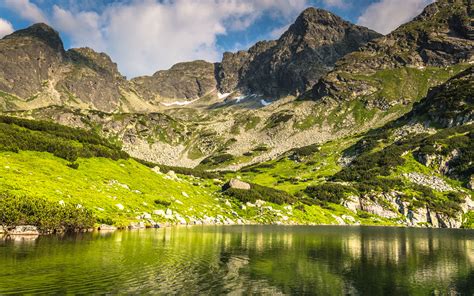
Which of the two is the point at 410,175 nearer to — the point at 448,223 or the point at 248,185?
the point at 448,223

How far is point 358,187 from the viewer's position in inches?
7096

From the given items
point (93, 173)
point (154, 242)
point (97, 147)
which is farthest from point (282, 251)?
point (97, 147)

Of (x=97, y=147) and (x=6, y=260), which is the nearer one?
(x=6, y=260)

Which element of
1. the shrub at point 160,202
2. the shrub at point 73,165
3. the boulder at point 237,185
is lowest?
the shrub at point 160,202

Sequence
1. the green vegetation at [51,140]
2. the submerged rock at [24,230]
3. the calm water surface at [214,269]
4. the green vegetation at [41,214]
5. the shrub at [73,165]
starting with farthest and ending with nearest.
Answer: the green vegetation at [51,140] < the shrub at [73,165] < the submerged rock at [24,230] < the green vegetation at [41,214] < the calm water surface at [214,269]

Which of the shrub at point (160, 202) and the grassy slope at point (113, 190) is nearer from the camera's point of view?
the grassy slope at point (113, 190)

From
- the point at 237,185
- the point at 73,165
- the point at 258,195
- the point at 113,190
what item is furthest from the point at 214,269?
the point at 237,185

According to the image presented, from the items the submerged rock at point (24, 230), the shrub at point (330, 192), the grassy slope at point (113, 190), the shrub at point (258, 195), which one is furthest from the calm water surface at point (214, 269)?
the shrub at point (330, 192)

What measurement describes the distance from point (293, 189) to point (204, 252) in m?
147

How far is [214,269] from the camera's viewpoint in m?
38.7

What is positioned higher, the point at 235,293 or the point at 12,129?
the point at 12,129

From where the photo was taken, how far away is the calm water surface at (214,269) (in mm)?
29672

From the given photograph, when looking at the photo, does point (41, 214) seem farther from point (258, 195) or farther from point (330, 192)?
point (330, 192)

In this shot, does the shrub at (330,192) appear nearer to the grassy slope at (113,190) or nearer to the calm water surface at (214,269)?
the grassy slope at (113,190)
